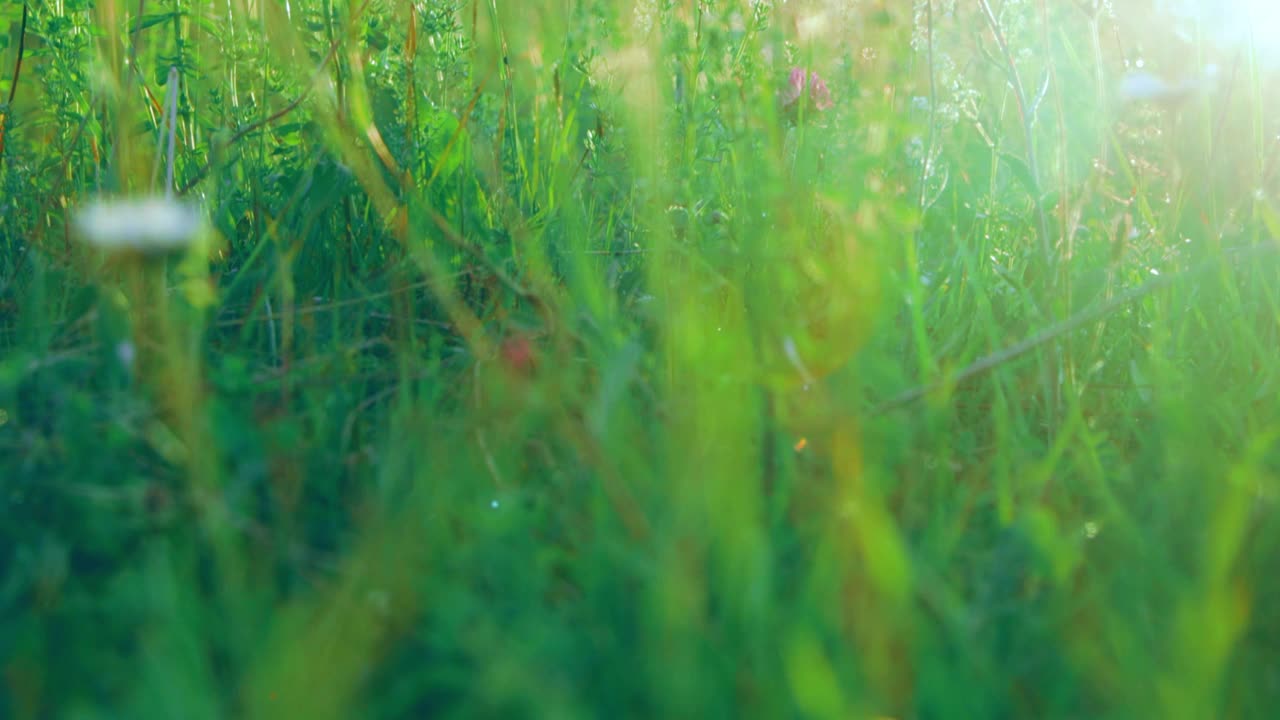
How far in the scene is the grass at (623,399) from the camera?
821mm

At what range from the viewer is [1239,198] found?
6.44ft

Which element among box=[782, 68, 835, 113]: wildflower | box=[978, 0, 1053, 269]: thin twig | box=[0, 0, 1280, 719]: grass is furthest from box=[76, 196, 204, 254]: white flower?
box=[782, 68, 835, 113]: wildflower

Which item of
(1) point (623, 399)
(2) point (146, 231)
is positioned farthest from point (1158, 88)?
(2) point (146, 231)

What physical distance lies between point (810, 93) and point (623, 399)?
1.07 meters

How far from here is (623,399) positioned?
1181 millimetres

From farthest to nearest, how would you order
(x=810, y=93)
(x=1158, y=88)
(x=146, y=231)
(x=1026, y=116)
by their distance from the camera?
(x=810, y=93) → (x=1158, y=88) → (x=1026, y=116) → (x=146, y=231)

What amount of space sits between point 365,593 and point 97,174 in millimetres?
1289

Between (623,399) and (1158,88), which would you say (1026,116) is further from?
(623,399)

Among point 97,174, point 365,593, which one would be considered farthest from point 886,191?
point 97,174

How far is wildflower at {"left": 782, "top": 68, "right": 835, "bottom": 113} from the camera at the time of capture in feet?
6.58

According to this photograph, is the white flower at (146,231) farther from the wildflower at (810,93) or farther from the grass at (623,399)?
the wildflower at (810,93)

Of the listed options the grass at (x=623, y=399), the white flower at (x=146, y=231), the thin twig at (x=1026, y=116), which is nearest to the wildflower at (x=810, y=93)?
the grass at (x=623, y=399)

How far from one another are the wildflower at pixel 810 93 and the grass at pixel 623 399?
21mm

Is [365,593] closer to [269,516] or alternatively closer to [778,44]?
[269,516]
